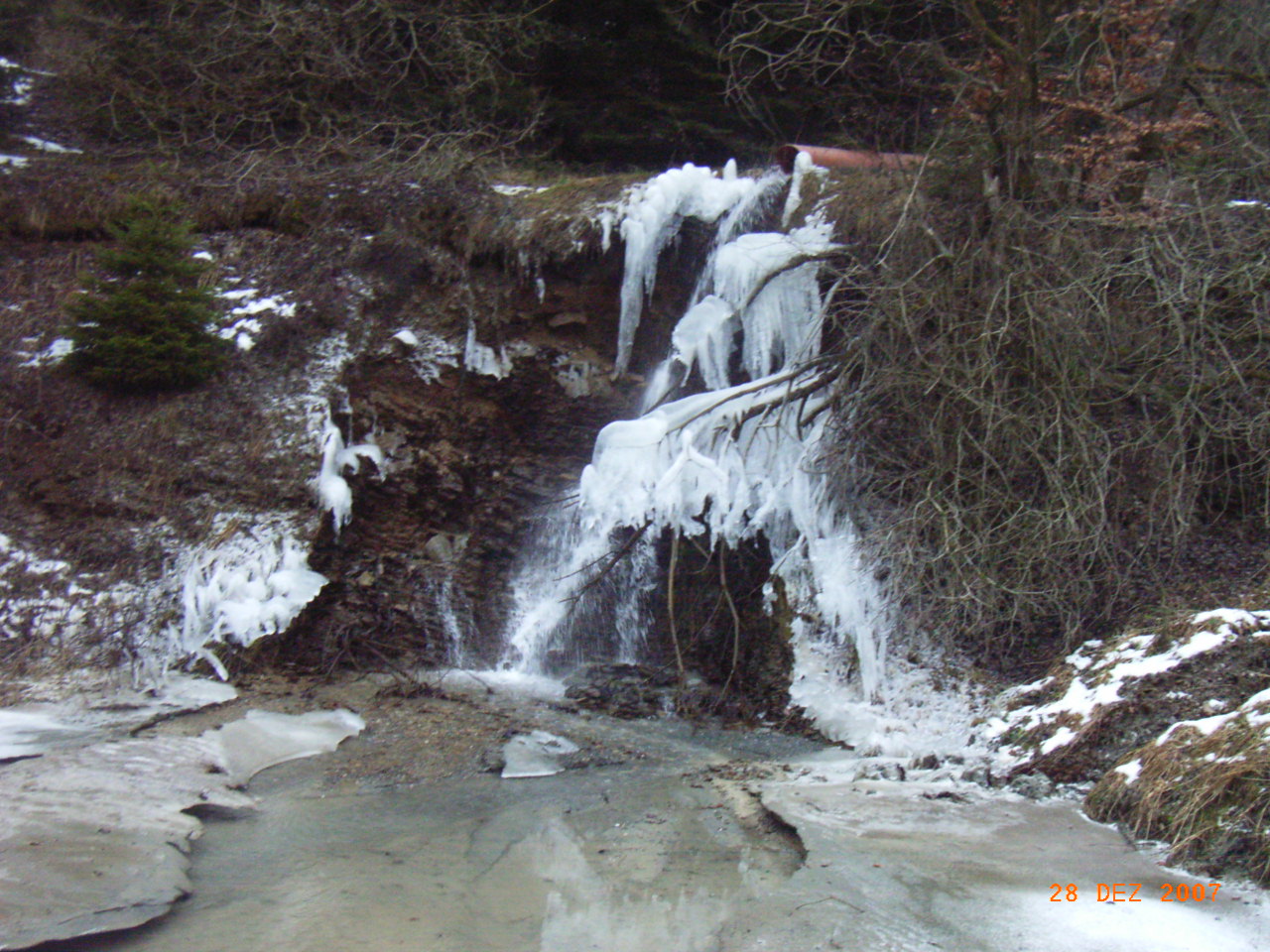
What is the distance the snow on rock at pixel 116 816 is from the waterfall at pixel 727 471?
229cm

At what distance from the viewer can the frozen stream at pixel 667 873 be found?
347 cm

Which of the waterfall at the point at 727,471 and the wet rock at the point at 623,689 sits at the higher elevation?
the waterfall at the point at 727,471

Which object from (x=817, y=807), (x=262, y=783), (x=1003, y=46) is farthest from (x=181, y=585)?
(x=1003, y=46)

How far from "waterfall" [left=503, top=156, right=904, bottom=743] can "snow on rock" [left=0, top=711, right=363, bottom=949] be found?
229cm

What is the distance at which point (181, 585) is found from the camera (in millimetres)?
7254

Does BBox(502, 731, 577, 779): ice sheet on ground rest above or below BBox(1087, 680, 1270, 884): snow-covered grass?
below

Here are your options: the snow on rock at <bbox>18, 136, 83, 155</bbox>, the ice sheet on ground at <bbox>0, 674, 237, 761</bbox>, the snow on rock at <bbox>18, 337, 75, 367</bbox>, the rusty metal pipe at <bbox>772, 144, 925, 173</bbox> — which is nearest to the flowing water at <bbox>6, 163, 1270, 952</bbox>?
the rusty metal pipe at <bbox>772, 144, 925, 173</bbox>

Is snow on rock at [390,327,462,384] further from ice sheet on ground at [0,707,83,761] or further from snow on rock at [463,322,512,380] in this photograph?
ice sheet on ground at [0,707,83,761]

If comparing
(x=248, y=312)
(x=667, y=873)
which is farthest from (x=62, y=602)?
(x=667, y=873)

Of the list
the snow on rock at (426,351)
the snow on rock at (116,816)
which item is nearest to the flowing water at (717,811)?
the snow on rock at (116,816)

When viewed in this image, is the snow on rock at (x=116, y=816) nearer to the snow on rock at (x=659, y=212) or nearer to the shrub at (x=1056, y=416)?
the shrub at (x=1056, y=416)

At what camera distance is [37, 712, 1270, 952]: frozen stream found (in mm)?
3471

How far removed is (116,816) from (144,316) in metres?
4.61

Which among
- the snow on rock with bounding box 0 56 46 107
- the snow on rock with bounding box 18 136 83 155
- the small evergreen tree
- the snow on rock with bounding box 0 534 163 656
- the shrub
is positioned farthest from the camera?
the snow on rock with bounding box 0 56 46 107
